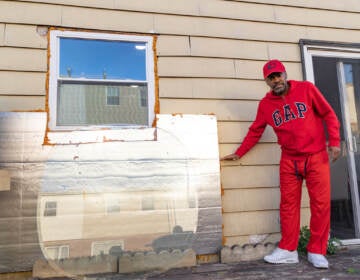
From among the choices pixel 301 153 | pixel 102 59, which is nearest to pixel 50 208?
pixel 102 59

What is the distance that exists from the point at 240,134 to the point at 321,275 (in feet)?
4.33

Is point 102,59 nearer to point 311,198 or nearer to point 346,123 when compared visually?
point 311,198

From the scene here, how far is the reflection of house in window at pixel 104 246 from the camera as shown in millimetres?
2424

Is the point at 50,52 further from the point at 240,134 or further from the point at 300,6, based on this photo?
the point at 300,6

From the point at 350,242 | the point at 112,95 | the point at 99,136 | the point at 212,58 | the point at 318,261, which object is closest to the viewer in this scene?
the point at 318,261

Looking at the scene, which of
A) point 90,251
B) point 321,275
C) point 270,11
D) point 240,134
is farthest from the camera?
point 270,11

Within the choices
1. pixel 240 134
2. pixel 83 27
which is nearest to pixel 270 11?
pixel 240 134

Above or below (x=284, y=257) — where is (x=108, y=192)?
above

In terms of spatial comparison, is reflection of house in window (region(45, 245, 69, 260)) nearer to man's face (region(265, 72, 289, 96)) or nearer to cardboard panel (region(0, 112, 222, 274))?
cardboard panel (region(0, 112, 222, 274))

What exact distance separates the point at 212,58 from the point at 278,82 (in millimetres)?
730

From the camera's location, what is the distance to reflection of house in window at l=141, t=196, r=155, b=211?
8.36ft

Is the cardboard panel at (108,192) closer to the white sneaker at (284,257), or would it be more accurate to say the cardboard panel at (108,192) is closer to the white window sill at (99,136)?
the white window sill at (99,136)

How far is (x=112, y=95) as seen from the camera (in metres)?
2.69

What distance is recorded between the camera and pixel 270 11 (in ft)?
10.1
